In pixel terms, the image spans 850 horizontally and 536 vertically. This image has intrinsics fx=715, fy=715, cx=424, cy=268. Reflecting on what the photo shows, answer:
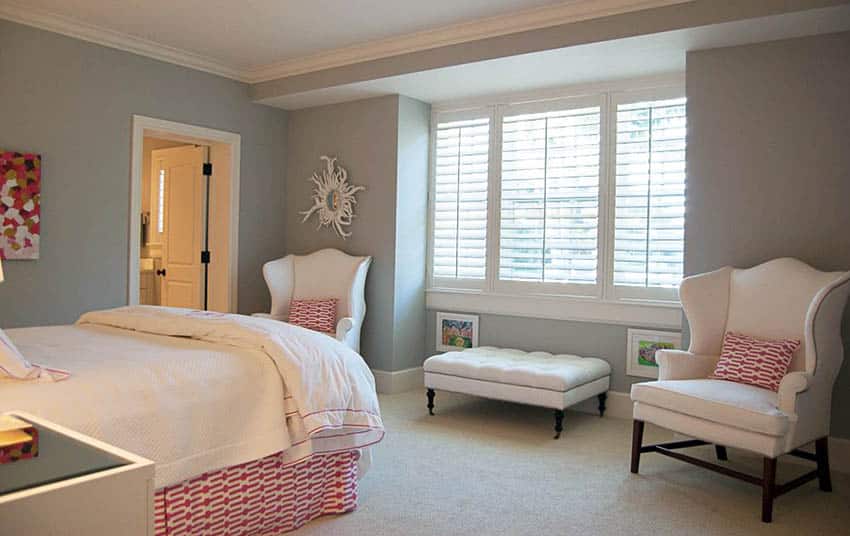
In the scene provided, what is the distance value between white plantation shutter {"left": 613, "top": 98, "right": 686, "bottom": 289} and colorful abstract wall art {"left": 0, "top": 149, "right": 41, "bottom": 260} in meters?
3.97

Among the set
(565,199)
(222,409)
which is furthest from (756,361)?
(222,409)

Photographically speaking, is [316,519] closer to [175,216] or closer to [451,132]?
[451,132]

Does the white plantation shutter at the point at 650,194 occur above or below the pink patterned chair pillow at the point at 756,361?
above

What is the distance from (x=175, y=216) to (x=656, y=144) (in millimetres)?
4260

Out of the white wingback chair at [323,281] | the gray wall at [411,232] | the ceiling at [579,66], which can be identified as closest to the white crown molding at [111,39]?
the ceiling at [579,66]

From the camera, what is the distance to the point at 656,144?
4938mm

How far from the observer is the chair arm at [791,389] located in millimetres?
3270

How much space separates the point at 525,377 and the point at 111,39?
3.75 meters

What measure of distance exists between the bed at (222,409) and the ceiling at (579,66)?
2.57m

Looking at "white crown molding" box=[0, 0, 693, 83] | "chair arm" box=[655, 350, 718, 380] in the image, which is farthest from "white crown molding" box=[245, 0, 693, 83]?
"chair arm" box=[655, 350, 718, 380]

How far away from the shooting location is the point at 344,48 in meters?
5.38

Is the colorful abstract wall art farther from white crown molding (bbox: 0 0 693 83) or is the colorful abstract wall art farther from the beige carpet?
the beige carpet

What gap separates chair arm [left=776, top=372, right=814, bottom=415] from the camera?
10.7 ft

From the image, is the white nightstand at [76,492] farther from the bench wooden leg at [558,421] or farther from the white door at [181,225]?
the white door at [181,225]
